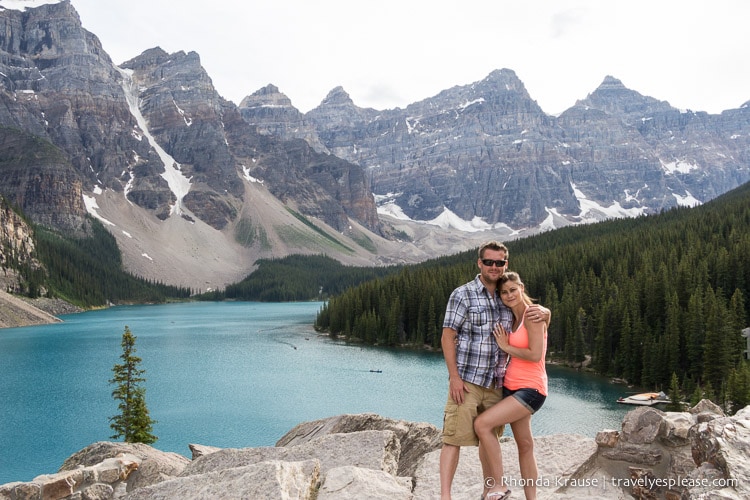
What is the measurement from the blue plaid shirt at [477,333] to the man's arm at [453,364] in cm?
8

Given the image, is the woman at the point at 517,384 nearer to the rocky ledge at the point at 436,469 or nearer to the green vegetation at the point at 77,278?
the rocky ledge at the point at 436,469

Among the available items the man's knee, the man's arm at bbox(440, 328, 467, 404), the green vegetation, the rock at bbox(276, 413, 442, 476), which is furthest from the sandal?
the green vegetation

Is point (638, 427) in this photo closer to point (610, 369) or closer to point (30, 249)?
point (610, 369)

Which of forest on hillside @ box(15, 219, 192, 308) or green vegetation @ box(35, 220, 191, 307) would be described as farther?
green vegetation @ box(35, 220, 191, 307)

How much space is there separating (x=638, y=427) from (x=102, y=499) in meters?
11.4

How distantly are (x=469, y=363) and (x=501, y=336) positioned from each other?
0.62 m

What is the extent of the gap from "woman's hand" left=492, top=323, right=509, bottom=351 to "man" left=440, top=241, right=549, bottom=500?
80mm

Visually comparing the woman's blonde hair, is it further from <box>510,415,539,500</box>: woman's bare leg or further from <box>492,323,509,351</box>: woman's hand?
<box>510,415,539,500</box>: woman's bare leg

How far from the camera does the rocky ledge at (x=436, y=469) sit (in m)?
8.20

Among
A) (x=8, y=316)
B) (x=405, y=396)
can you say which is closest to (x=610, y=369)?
(x=405, y=396)

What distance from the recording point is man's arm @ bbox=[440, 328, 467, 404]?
886 cm

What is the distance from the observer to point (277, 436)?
37.6 m

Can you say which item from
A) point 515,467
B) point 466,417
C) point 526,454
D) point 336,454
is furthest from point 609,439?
point 336,454

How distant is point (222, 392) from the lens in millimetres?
52906
